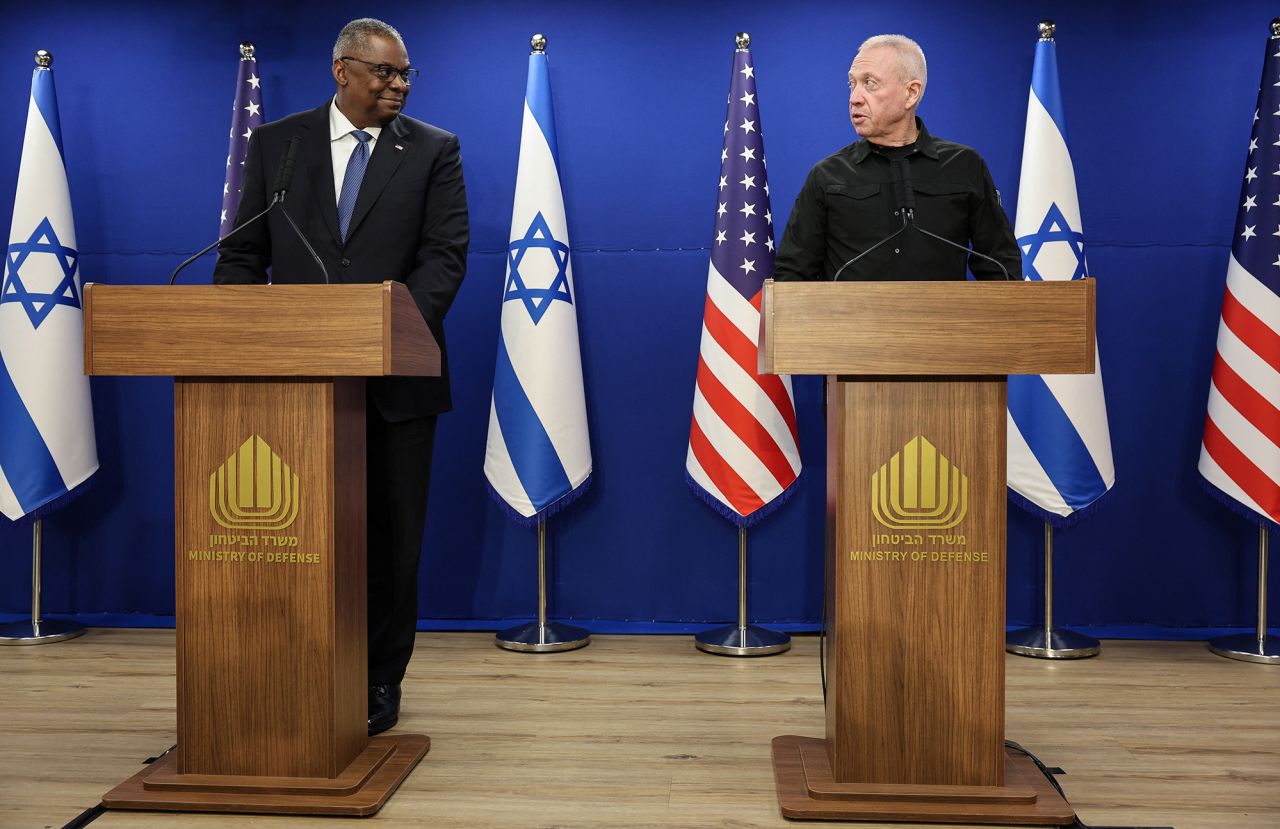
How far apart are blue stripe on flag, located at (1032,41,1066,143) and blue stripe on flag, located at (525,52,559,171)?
1683 mm

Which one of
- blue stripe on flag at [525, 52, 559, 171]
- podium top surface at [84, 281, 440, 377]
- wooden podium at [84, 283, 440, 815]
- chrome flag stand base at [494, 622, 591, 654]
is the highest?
blue stripe on flag at [525, 52, 559, 171]

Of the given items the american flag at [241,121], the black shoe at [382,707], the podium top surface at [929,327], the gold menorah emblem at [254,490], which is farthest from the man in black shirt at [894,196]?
the american flag at [241,121]

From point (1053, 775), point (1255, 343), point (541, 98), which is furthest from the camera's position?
point (541, 98)

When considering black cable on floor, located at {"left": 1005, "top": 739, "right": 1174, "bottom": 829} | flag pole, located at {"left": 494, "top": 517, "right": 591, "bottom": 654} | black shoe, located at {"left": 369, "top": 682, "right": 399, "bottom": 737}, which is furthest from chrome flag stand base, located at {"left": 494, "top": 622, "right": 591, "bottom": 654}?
black cable on floor, located at {"left": 1005, "top": 739, "right": 1174, "bottom": 829}

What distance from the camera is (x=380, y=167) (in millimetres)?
2658

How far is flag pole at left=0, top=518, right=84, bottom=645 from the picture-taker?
3812 millimetres

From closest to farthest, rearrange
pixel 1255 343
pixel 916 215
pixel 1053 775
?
pixel 1053 775, pixel 916 215, pixel 1255 343

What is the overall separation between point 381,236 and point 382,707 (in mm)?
1181

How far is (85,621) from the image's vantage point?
163 inches

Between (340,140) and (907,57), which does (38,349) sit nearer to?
(340,140)

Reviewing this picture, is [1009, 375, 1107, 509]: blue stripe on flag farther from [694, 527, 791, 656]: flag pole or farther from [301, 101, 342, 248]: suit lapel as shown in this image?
[301, 101, 342, 248]: suit lapel

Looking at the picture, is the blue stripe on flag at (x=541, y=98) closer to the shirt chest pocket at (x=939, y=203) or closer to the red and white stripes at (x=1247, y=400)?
the shirt chest pocket at (x=939, y=203)

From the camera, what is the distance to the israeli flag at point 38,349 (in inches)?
152

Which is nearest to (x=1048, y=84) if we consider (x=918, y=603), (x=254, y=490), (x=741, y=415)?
(x=741, y=415)
